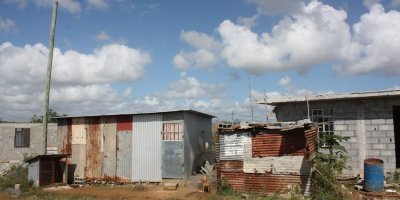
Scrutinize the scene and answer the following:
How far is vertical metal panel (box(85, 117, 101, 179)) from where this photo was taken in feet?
65.3

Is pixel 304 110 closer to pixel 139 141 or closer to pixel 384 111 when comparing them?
pixel 384 111

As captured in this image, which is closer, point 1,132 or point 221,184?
point 221,184

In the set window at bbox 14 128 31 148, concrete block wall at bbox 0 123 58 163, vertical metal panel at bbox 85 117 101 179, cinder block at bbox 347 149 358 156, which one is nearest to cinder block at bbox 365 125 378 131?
cinder block at bbox 347 149 358 156

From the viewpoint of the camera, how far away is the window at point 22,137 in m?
25.0

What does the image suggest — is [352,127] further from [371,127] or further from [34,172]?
[34,172]

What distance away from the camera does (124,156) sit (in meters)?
19.5

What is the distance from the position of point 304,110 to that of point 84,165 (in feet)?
37.6

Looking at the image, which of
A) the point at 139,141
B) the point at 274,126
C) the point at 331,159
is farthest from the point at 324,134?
the point at 139,141

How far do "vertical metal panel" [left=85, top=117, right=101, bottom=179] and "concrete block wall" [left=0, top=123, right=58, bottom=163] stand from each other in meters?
5.47

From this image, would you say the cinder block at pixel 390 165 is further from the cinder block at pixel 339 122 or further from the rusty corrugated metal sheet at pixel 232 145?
the rusty corrugated metal sheet at pixel 232 145

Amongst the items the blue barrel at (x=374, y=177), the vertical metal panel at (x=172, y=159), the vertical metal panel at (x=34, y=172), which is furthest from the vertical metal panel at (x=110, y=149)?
the blue barrel at (x=374, y=177)

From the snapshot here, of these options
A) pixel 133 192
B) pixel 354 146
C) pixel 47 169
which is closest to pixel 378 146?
pixel 354 146

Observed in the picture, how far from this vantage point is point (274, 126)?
15.0 m

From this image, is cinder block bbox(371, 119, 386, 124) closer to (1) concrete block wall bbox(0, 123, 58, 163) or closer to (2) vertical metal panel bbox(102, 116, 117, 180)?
(2) vertical metal panel bbox(102, 116, 117, 180)
